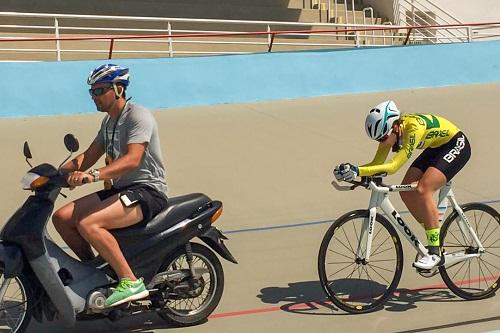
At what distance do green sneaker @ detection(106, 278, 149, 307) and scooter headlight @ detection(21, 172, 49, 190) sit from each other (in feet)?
2.45

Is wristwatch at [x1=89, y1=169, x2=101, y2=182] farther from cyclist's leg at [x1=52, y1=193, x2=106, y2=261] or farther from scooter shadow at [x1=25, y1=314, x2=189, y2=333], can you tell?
scooter shadow at [x1=25, y1=314, x2=189, y2=333]

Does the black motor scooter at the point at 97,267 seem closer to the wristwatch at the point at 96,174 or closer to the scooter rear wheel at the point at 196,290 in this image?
the scooter rear wheel at the point at 196,290

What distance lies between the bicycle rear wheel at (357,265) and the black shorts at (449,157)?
542mm

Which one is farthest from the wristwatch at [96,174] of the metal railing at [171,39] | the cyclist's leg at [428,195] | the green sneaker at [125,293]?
the metal railing at [171,39]

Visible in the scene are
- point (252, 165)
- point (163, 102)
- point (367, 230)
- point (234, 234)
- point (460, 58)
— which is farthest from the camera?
point (460, 58)

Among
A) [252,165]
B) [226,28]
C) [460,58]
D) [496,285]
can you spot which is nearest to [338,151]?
[252,165]

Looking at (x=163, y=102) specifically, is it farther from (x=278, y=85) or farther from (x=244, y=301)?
(x=244, y=301)

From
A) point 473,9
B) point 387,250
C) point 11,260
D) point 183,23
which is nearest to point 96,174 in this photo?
point 11,260

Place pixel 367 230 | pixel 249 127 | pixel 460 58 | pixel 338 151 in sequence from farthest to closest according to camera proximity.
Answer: pixel 460 58 → pixel 249 127 → pixel 338 151 → pixel 367 230

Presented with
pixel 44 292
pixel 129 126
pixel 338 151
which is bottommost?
pixel 338 151

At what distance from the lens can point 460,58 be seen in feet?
54.4

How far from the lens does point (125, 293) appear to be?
455cm

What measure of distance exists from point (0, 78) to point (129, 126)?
29.0 ft

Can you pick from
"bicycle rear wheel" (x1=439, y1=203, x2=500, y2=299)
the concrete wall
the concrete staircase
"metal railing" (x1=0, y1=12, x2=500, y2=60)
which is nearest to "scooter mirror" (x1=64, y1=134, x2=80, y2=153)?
"bicycle rear wheel" (x1=439, y1=203, x2=500, y2=299)
